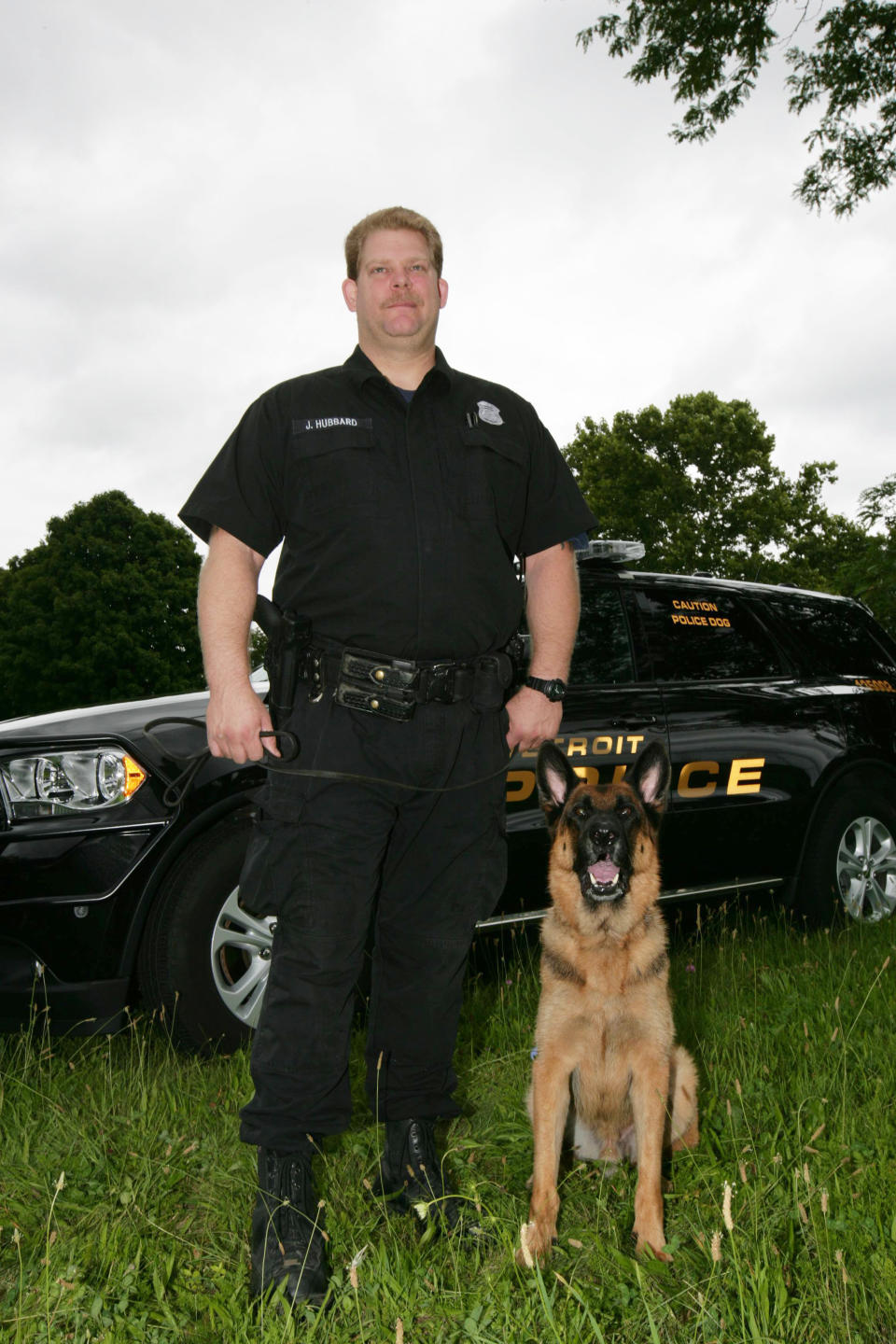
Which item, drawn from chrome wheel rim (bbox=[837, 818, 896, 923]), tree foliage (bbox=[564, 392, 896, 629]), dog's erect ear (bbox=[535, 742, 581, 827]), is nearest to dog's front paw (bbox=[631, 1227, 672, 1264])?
dog's erect ear (bbox=[535, 742, 581, 827])

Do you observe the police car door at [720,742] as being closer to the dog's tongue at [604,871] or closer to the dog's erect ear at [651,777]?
the dog's erect ear at [651,777]

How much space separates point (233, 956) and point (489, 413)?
206 cm

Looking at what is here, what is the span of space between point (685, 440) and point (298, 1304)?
3071 cm

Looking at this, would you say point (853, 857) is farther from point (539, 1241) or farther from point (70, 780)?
point (70, 780)

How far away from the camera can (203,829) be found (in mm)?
3562

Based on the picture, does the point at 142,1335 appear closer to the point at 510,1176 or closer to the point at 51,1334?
the point at 51,1334

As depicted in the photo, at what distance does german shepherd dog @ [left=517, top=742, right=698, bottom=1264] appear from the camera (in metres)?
2.53

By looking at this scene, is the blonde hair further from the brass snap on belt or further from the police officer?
the brass snap on belt

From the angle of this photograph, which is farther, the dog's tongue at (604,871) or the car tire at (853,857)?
the car tire at (853,857)

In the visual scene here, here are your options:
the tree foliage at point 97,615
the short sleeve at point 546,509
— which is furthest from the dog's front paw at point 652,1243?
the tree foliage at point 97,615

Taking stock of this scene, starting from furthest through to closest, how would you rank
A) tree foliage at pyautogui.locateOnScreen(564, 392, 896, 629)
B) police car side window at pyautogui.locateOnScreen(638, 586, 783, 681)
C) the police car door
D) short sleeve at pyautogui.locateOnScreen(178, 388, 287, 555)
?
1. tree foliage at pyautogui.locateOnScreen(564, 392, 896, 629)
2. police car side window at pyautogui.locateOnScreen(638, 586, 783, 681)
3. the police car door
4. short sleeve at pyautogui.locateOnScreen(178, 388, 287, 555)

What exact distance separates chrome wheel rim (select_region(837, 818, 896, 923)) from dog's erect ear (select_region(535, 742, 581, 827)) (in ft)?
9.14

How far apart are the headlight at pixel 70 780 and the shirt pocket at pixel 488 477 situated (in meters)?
1.54

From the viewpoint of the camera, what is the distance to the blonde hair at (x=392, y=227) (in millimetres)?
2678
